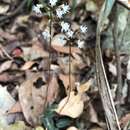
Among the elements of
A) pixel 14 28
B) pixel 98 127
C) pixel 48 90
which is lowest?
pixel 98 127

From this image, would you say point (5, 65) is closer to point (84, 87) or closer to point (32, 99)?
point (32, 99)

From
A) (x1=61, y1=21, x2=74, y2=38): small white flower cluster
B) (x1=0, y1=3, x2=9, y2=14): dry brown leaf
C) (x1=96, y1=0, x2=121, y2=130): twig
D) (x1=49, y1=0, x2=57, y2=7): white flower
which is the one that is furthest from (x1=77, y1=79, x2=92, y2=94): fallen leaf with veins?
(x1=0, y1=3, x2=9, y2=14): dry brown leaf

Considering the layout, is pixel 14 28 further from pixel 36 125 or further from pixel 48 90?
pixel 36 125

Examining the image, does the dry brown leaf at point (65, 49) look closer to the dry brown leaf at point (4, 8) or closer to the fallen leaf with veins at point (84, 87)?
the fallen leaf with veins at point (84, 87)

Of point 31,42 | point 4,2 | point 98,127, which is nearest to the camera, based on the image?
point 98,127

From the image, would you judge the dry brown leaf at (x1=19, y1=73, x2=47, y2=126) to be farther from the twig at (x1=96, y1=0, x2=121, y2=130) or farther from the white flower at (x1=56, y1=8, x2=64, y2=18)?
the white flower at (x1=56, y1=8, x2=64, y2=18)

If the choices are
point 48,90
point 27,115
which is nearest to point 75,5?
point 48,90

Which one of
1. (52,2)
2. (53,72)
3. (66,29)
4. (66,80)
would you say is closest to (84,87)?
(66,80)
